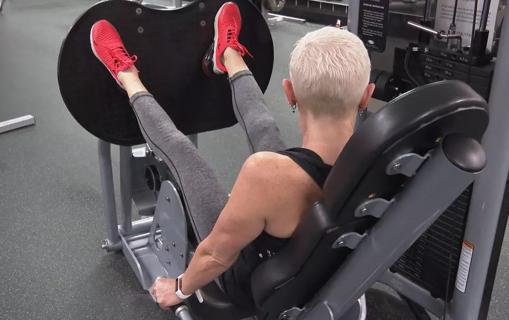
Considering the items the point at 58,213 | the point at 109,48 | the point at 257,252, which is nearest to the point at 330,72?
the point at 257,252

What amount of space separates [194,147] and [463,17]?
0.99m

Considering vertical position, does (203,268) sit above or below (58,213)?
above

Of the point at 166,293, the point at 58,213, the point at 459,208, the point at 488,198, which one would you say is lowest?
the point at 58,213

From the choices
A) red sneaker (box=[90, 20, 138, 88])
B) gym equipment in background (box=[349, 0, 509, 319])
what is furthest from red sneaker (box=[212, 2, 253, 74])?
gym equipment in background (box=[349, 0, 509, 319])

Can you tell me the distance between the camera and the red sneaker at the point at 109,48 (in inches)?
65.7

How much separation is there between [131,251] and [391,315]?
3.61 feet

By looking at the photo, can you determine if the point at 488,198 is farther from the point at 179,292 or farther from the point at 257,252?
the point at 179,292

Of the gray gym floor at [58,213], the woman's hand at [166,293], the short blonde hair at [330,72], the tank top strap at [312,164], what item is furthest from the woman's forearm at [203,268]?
the gray gym floor at [58,213]

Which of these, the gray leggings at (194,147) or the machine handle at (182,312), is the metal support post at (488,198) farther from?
the machine handle at (182,312)

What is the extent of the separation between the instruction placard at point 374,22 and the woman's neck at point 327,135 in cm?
91

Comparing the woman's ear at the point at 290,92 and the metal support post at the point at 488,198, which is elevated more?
the woman's ear at the point at 290,92

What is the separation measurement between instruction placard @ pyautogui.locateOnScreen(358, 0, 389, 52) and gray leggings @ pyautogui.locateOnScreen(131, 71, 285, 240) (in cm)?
51

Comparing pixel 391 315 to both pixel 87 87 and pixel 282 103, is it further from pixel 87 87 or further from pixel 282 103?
pixel 282 103

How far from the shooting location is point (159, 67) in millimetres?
1866
